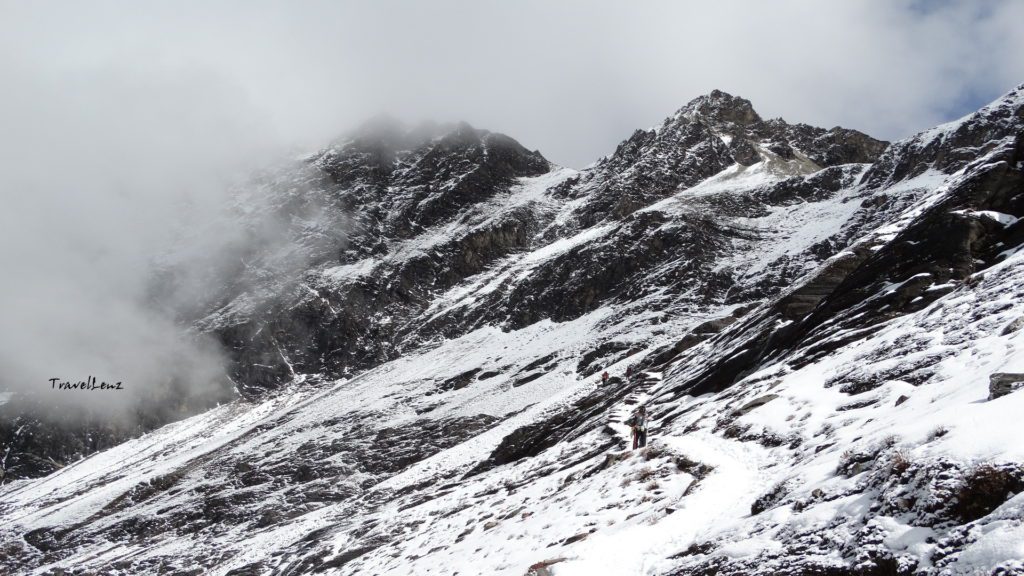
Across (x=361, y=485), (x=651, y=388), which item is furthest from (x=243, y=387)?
(x=651, y=388)

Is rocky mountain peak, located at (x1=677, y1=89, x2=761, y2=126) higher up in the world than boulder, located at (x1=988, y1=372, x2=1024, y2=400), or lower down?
higher up

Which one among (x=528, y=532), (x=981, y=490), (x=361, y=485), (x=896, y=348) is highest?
(x=981, y=490)

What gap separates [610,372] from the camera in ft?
210

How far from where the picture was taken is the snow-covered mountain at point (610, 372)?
35.0 feet

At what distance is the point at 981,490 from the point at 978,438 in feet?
3.06

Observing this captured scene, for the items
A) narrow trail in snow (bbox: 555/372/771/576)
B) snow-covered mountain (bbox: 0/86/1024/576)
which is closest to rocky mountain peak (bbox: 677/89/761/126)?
snow-covered mountain (bbox: 0/86/1024/576)

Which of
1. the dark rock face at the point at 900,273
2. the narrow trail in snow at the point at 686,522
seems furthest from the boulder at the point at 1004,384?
the dark rock face at the point at 900,273

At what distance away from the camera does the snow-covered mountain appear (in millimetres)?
10664

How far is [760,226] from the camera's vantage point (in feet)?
366

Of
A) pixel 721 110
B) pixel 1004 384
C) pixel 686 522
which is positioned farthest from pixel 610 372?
pixel 721 110

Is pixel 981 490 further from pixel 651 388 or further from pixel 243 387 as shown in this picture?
pixel 243 387

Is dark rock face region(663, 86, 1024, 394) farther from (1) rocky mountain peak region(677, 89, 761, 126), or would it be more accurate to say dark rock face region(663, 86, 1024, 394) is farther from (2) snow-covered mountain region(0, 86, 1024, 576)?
(1) rocky mountain peak region(677, 89, 761, 126)

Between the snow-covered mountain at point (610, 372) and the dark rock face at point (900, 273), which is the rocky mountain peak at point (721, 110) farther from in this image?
the dark rock face at point (900, 273)

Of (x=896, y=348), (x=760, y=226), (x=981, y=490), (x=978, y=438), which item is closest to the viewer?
(x=981, y=490)
